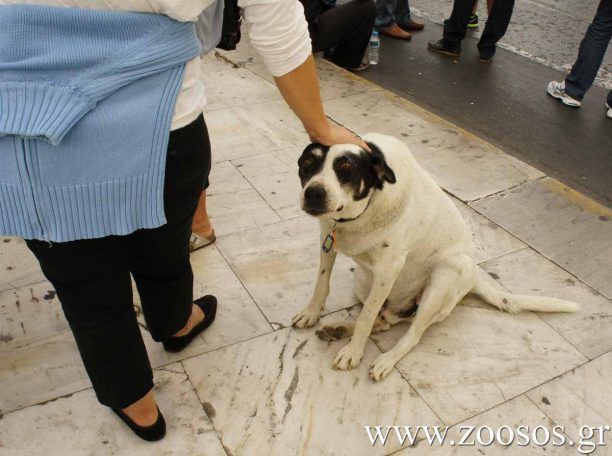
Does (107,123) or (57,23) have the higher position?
(57,23)

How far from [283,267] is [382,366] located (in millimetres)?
877

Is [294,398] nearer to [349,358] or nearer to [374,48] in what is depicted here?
[349,358]

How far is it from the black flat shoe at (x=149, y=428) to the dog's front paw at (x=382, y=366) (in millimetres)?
914

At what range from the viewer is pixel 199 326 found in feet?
8.87

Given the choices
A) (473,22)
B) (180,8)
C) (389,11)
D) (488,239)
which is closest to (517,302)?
(488,239)

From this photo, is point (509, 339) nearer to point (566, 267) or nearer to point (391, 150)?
point (566, 267)

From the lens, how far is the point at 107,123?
4.72 ft

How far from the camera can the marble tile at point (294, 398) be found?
2270mm

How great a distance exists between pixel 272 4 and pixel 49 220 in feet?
2.67

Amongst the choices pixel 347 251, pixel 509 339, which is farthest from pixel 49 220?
pixel 509 339

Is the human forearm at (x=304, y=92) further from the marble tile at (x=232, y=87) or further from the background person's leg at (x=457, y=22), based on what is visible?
the background person's leg at (x=457, y=22)

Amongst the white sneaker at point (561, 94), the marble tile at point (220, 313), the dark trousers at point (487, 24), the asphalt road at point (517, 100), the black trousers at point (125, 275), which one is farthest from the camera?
the dark trousers at point (487, 24)

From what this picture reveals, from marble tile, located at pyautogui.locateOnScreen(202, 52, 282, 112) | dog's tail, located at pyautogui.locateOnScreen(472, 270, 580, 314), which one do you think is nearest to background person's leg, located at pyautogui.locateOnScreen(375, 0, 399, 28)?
marble tile, located at pyautogui.locateOnScreen(202, 52, 282, 112)

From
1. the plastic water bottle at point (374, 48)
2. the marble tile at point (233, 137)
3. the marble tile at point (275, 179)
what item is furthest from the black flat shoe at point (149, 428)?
the plastic water bottle at point (374, 48)
